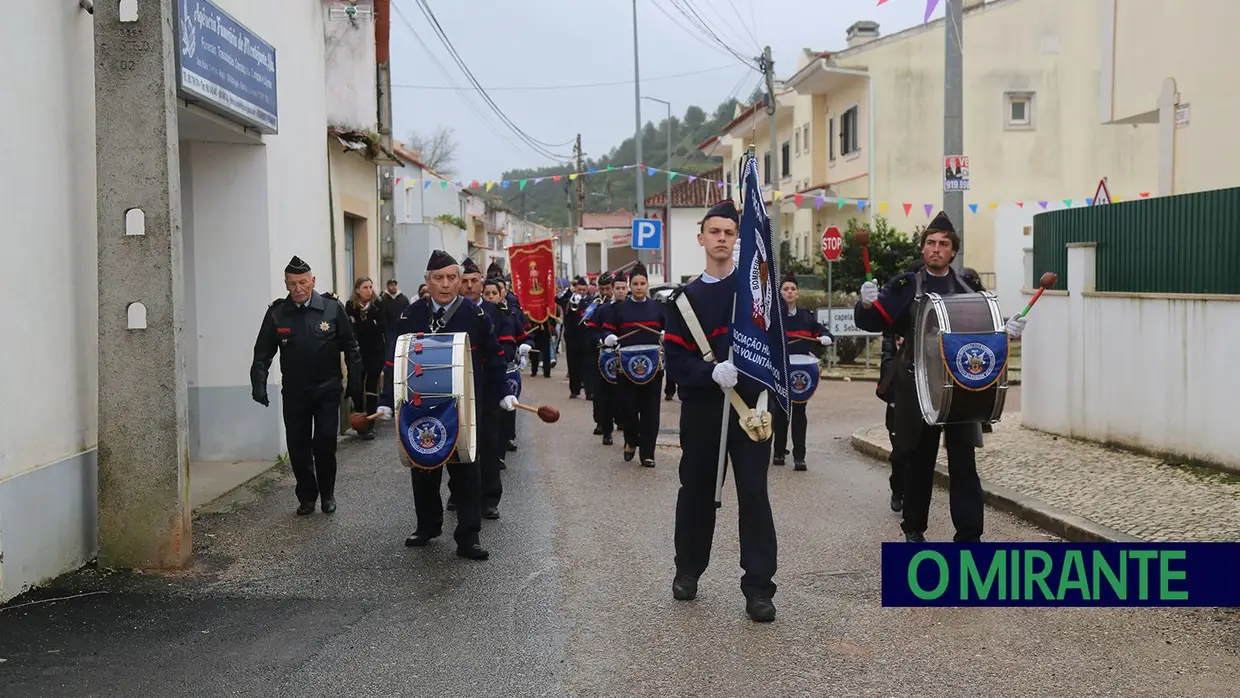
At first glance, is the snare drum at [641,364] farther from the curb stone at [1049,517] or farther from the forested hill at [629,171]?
the forested hill at [629,171]

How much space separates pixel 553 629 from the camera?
18.7ft

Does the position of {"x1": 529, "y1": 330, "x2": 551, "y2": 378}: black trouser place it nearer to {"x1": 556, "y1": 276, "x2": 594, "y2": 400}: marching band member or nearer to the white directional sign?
{"x1": 556, "y1": 276, "x2": 594, "y2": 400}: marching band member

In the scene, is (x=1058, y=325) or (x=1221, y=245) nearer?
(x=1221, y=245)

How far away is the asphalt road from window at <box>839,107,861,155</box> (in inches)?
931

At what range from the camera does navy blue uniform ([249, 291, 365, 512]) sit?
344 inches

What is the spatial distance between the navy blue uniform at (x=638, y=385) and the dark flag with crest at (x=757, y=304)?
538 cm

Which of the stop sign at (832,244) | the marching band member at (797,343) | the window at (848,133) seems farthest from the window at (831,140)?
the marching band member at (797,343)

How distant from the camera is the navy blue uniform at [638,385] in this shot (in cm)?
1134

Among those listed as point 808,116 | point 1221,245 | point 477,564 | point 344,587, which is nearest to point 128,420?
point 344,587

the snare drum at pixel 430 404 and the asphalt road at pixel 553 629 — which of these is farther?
the snare drum at pixel 430 404

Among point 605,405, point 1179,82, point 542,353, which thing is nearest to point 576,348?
point 542,353

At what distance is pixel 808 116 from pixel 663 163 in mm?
46113

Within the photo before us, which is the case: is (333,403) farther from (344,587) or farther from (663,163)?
(663,163)

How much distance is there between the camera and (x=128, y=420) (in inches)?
271
